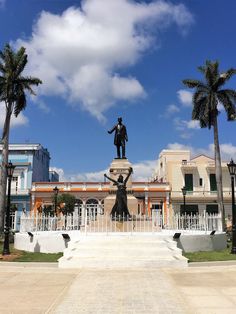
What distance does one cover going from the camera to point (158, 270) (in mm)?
11586

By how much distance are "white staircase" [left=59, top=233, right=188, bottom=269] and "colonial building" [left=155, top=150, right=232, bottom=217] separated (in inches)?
1423

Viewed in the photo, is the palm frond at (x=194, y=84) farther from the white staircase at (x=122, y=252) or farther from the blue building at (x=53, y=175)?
the blue building at (x=53, y=175)

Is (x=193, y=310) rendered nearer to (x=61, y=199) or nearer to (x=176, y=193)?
(x=61, y=199)

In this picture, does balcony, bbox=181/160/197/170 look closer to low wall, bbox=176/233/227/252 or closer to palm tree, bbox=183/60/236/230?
palm tree, bbox=183/60/236/230

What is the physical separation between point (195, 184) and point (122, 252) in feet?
131

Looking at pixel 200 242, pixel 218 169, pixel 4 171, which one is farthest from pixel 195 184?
pixel 200 242

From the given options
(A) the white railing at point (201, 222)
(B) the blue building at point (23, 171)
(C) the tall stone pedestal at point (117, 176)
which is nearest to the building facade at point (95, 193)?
(B) the blue building at point (23, 171)

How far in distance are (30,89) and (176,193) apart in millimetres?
26717

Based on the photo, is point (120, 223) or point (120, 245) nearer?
point (120, 245)

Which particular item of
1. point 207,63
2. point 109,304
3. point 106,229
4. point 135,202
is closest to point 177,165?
point 207,63

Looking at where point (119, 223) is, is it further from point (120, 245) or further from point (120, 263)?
point (120, 263)

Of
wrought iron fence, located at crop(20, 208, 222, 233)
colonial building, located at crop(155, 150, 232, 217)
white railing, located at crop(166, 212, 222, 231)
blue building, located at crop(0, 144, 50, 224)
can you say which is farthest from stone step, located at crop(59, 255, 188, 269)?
blue building, located at crop(0, 144, 50, 224)

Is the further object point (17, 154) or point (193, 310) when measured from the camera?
point (17, 154)

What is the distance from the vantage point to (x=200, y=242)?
16.7 metres
